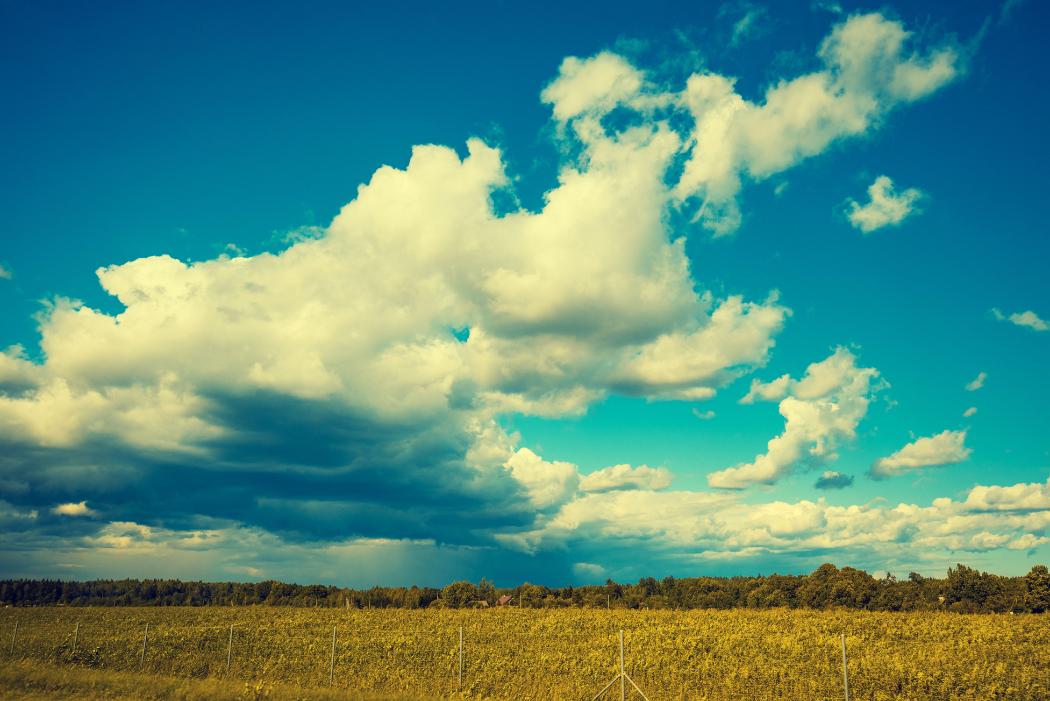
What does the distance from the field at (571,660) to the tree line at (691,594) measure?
23.2 m

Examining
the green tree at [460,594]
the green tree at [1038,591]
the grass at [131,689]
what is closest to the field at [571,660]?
the grass at [131,689]

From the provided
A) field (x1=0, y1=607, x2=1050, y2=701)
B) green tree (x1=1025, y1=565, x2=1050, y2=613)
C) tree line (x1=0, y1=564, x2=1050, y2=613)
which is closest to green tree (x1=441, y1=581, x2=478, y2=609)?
tree line (x1=0, y1=564, x2=1050, y2=613)

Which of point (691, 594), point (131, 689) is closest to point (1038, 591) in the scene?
point (691, 594)

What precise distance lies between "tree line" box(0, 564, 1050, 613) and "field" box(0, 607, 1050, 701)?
23199 millimetres

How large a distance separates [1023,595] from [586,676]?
189 feet

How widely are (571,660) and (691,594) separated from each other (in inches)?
3242

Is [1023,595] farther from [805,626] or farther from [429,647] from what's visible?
[429,647]

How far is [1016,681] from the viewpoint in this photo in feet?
90.8

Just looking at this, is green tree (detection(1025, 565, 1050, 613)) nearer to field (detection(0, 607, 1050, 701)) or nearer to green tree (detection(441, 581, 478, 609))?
field (detection(0, 607, 1050, 701))

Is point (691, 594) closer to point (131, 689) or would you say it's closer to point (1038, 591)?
point (1038, 591)

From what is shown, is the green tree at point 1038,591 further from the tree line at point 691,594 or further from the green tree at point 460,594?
the green tree at point 460,594

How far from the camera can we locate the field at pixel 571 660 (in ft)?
90.0

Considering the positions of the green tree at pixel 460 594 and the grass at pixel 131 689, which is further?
the green tree at pixel 460 594

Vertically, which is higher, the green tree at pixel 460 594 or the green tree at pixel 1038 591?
the green tree at pixel 1038 591
